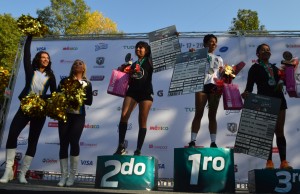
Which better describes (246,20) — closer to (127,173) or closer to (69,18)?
(69,18)

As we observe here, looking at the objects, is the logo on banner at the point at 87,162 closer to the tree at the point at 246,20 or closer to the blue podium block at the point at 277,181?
the blue podium block at the point at 277,181

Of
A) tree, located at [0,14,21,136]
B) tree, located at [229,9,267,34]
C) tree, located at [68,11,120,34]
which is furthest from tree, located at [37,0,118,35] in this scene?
tree, located at [229,9,267,34]

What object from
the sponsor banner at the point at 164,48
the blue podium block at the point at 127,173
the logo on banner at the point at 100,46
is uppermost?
the logo on banner at the point at 100,46

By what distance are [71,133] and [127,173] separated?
808 millimetres

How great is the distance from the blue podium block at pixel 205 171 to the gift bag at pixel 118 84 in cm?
108

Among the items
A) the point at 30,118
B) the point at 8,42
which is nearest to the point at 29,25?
the point at 30,118

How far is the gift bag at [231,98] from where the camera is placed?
3.89m

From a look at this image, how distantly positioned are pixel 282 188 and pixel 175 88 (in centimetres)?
162

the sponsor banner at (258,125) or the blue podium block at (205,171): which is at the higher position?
the sponsor banner at (258,125)

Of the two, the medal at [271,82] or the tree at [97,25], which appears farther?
the tree at [97,25]

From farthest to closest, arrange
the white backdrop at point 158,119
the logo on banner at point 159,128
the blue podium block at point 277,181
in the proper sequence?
the logo on banner at point 159,128, the white backdrop at point 158,119, the blue podium block at point 277,181

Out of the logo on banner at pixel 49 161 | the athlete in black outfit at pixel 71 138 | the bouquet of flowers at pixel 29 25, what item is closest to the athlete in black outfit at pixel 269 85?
the athlete in black outfit at pixel 71 138

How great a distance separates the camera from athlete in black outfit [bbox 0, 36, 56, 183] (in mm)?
3602

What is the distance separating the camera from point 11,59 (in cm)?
1758
